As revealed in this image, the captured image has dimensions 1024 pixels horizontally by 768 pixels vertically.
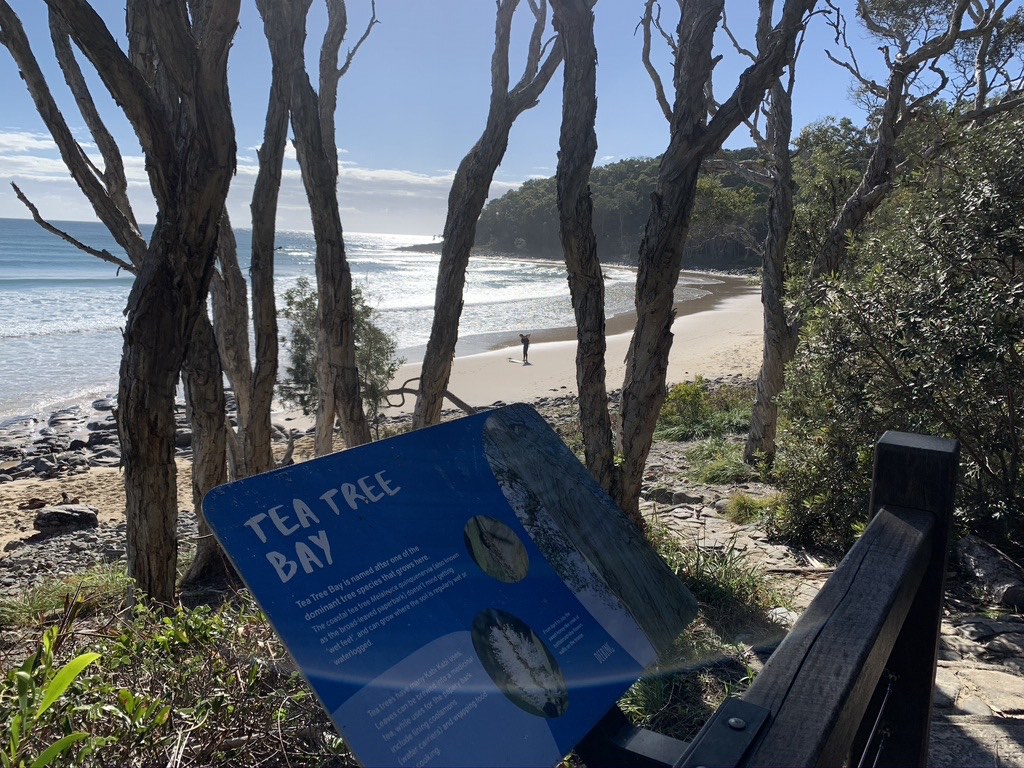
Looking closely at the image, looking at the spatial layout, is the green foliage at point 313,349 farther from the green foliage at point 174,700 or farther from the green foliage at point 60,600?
the green foliage at point 174,700

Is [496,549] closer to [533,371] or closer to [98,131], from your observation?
[98,131]

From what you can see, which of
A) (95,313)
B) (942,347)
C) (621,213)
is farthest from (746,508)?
(621,213)

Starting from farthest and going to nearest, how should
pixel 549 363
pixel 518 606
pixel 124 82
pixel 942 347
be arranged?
1. pixel 549 363
2. pixel 942 347
3. pixel 124 82
4. pixel 518 606

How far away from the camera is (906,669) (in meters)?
2.10

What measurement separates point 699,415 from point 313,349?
248 inches

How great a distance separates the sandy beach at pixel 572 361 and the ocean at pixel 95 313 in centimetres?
213

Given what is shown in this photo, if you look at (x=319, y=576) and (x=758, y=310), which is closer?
(x=319, y=576)

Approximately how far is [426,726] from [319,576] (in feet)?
1.07

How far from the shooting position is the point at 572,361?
2078 centimetres

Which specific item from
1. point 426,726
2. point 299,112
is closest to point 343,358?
point 299,112

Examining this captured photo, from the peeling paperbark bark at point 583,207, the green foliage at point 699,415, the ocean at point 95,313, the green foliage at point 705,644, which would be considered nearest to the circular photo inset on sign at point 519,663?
the green foliage at point 705,644

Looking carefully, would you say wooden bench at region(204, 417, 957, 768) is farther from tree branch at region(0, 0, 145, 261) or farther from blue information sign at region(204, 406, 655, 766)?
tree branch at region(0, 0, 145, 261)

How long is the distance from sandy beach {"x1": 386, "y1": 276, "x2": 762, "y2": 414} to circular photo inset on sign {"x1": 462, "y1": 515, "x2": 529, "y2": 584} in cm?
1202

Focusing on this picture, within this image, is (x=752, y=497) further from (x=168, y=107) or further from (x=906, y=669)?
(x=168, y=107)
